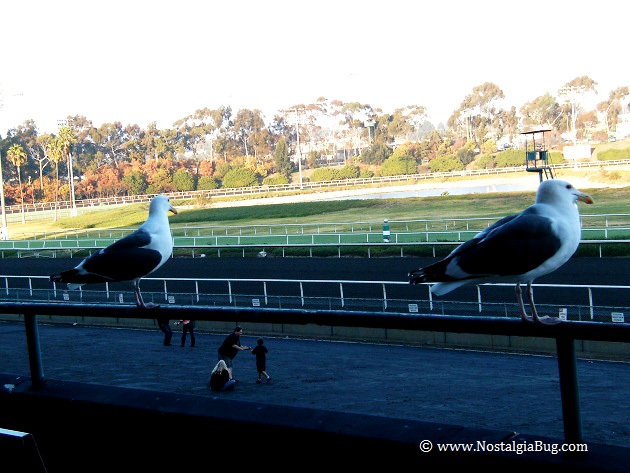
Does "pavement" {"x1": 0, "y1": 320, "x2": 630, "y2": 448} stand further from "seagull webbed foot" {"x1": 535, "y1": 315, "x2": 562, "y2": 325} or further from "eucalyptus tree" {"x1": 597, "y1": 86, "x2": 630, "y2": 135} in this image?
"eucalyptus tree" {"x1": 597, "y1": 86, "x2": 630, "y2": 135}

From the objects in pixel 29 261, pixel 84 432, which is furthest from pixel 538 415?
pixel 29 261

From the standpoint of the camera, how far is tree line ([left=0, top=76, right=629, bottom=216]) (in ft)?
237

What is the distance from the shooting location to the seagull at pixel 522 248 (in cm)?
333

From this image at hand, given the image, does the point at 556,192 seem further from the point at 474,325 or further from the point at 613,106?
the point at 613,106

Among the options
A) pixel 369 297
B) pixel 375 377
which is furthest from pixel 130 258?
pixel 369 297

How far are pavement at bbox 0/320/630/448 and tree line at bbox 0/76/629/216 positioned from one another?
5464 centimetres

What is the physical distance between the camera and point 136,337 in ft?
58.0

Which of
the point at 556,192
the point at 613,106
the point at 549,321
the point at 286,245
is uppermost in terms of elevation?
the point at 613,106

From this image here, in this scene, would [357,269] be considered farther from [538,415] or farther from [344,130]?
[344,130]

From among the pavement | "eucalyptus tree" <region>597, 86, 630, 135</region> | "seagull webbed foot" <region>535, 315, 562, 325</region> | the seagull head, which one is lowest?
the pavement

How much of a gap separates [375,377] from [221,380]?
2864 mm

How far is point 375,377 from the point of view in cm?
1305

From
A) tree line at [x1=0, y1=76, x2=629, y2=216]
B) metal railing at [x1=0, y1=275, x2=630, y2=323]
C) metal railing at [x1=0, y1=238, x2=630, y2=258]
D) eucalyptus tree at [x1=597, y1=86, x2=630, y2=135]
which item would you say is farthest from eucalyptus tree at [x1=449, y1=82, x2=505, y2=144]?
metal railing at [x1=0, y1=275, x2=630, y2=323]

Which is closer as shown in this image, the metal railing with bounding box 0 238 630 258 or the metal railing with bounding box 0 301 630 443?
the metal railing with bounding box 0 301 630 443
